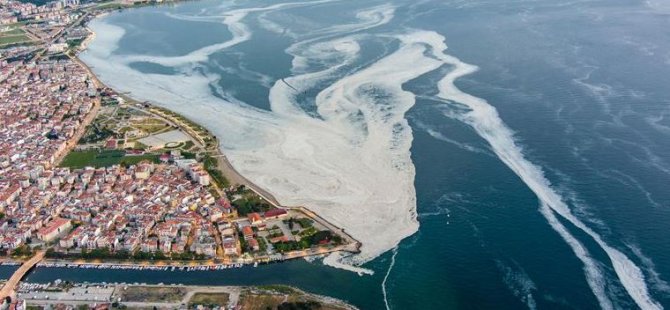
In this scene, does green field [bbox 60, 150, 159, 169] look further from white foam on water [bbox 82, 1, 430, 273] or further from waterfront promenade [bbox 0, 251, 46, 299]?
waterfront promenade [bbox 0, 251, 46, 299]

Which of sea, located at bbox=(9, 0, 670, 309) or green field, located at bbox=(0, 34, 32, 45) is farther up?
sea, located at bbox=(9, 0, 670, 309)

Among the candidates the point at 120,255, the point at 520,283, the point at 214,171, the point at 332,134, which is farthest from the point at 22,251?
the point at 520,283

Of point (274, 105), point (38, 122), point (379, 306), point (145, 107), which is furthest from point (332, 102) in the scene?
point (379, 306)

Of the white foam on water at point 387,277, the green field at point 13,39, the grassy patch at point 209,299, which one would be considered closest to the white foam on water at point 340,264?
the white foam on water at point 387,277

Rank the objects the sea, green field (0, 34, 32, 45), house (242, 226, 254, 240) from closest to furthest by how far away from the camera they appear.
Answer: the sea < house (242, 226, 254, 240) < green field (0, 34, 32, 45)

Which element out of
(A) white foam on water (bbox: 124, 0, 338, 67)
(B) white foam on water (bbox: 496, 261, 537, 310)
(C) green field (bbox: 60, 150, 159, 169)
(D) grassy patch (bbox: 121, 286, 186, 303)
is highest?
(A) white foam on water (bbox: 124, 0, 338, 67)

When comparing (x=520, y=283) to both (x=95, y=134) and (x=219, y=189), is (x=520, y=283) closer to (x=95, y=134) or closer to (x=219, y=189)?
(x=219, y=189)

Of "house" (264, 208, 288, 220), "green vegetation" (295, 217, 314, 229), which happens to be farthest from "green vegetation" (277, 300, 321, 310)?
"house" (264, 208, 288, 220)
